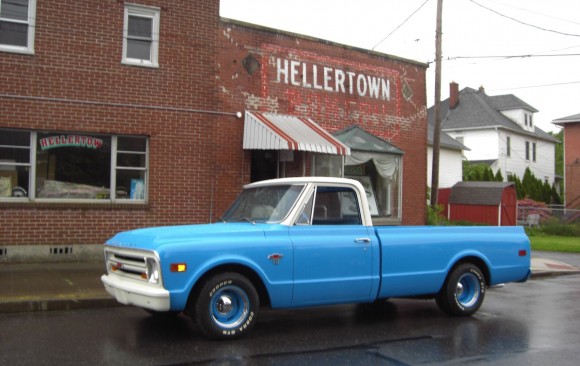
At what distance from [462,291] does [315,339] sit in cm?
255

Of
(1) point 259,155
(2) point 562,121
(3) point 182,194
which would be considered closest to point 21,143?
(3) point 182,194

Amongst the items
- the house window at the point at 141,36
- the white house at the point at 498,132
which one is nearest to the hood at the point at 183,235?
the house window at the point at 141,36

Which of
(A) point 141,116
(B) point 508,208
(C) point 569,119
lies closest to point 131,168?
(A) point 141,116

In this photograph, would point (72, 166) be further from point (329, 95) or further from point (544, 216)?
point (544, 216)

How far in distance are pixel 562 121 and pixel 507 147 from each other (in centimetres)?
426

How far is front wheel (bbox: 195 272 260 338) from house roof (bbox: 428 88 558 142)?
38051 millimetres

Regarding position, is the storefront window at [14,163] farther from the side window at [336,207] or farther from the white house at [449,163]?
the white house at [449,163]

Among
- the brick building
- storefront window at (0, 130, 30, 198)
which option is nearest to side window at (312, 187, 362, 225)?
the brick building

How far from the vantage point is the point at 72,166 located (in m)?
12.0

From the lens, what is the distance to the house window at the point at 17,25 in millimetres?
11461

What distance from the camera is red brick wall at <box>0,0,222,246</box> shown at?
1149cm

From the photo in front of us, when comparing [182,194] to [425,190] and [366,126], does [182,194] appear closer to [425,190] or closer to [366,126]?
[366,126]

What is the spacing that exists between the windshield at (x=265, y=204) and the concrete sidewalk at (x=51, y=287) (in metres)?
2.43

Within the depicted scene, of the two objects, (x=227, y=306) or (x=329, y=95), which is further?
(x=329, y=95)
